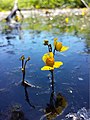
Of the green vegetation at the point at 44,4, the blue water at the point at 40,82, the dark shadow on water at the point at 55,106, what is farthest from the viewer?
the green vegetation at the point at 44,4

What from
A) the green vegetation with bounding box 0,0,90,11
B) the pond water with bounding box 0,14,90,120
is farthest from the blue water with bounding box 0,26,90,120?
the green vegetation with bounding box 0,0,90,11

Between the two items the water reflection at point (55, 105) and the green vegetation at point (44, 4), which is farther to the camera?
the green vegetation at point (44, 4)

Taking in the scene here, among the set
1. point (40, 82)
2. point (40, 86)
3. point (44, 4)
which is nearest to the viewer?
point (40, 86)

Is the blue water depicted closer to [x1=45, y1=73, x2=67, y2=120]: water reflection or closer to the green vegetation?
[x1=45, y1=73, x2=67, y2=120]: water reflection

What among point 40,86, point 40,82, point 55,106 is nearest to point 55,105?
point 55,106

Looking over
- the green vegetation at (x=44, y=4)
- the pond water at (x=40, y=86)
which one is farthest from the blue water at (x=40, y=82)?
the green vegetation at (x=44, y=4)

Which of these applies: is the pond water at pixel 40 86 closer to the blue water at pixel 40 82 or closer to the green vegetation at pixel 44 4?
the blue water at pixel 40 82

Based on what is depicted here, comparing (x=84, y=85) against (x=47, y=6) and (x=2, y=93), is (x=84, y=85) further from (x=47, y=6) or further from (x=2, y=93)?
(x=47, y=6)

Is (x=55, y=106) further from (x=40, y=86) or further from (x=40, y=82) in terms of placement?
(x=40, y=82)

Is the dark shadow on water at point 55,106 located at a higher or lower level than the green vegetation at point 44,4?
higher

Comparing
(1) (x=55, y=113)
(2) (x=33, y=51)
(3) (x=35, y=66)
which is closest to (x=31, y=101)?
(1) (x=55, y=113)

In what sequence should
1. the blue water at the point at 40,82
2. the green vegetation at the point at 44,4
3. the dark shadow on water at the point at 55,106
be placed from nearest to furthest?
1. the dark shadow on water at the point at 55,106
2. the blue water at the point at 40,82
3. the green vegetation at the point at 44,4
